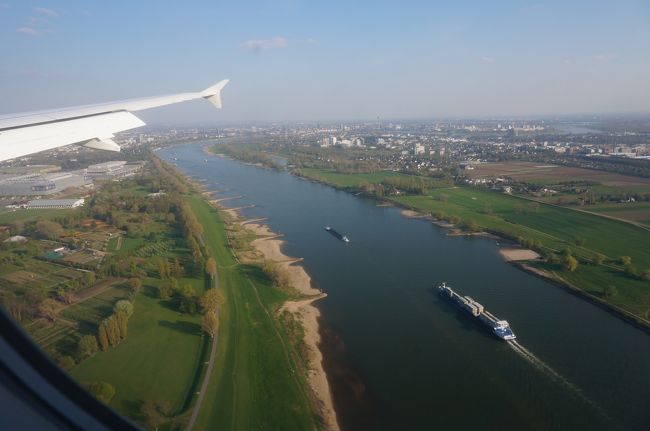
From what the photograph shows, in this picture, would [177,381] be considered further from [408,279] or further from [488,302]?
[488,302]

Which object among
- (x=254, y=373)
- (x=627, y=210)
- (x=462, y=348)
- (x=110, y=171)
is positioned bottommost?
(x=462, y=348)

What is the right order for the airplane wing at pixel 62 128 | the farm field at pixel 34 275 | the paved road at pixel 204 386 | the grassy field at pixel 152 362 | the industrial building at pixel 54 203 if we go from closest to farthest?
the airplane wing at pixel 62 128 < the paved road at pixel 204 386 < the grassy field at pixel 152 362 < the farm field at pixel 34 275 < the industrial building at pixel 54 203

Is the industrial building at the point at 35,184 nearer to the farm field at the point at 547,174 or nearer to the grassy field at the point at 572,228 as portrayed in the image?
the grassy field at the point at 572,228

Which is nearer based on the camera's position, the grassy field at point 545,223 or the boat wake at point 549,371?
the boat wake at point 549,371

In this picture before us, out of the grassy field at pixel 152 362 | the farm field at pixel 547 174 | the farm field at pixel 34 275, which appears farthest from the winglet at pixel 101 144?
the farm field at pixel 547 174

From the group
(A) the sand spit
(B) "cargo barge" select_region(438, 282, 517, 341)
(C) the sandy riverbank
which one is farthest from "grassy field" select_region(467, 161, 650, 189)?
(C) the sandy riverbank

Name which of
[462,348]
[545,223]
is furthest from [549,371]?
[545,223]

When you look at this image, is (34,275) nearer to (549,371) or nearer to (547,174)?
(549,371)
